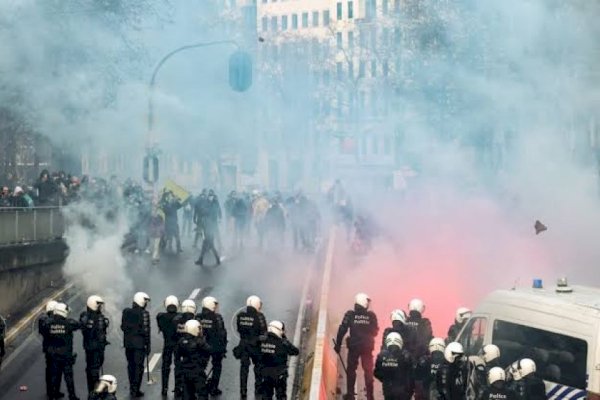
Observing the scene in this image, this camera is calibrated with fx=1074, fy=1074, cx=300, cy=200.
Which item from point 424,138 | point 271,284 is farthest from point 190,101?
point 271,284

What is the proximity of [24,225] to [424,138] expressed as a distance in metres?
17.3

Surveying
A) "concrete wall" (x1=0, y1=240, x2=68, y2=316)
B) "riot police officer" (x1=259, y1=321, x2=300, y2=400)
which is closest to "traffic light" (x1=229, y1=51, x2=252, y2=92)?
"concrete wall" (x1=0, y1=240, x2=68, y2=316)

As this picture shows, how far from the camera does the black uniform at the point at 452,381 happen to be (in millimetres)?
12516

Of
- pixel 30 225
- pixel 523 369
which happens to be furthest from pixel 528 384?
pixel 30 225

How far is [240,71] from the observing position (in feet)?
111

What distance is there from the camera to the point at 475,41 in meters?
31.5

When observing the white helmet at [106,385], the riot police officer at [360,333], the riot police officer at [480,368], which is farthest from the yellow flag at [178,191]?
the white helmet at [106,385]

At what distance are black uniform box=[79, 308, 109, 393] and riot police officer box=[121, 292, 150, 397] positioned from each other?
345 millimetres

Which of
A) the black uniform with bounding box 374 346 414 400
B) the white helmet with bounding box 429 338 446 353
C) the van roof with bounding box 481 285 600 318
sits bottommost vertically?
the black uniform with bounding box 374 346 414 400

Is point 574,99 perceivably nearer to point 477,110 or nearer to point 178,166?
point 477,110

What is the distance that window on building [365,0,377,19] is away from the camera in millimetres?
66019

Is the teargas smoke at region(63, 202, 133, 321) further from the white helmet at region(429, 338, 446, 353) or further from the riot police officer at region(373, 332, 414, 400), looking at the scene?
the white helmet at region(429, 338, 446, 353)

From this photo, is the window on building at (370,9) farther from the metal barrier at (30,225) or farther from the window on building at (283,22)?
the metal barrier at (30,225)

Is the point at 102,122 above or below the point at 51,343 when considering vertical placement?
above
